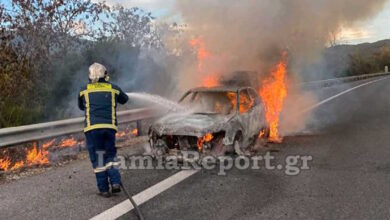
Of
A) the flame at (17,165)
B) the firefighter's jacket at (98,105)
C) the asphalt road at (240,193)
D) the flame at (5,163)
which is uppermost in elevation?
the firefighter's jacket at (98,105)

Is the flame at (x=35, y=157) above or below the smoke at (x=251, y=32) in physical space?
below

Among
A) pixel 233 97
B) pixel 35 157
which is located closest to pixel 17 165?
pixel 35 157

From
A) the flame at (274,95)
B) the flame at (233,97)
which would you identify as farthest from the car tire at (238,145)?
the flame at (274,95)

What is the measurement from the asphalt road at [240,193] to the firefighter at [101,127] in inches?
9.6

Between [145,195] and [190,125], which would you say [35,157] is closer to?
[190,125]

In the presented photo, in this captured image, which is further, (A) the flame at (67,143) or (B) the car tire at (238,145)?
(A) the flame at (67,143)

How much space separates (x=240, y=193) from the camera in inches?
193

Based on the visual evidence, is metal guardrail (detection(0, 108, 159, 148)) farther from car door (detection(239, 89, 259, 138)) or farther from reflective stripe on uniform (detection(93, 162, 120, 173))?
car door (detection(239, 89, 259, 138))

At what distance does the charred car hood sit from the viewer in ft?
20.7

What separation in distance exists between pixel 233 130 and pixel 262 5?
6778mm

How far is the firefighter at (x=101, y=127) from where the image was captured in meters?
4.91

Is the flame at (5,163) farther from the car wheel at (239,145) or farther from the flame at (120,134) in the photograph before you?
the car wheel at (239,145)

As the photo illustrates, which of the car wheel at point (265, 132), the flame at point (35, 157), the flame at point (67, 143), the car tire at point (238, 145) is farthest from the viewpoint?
the flame at point (67, 143)

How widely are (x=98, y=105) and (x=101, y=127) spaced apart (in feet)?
0.90
